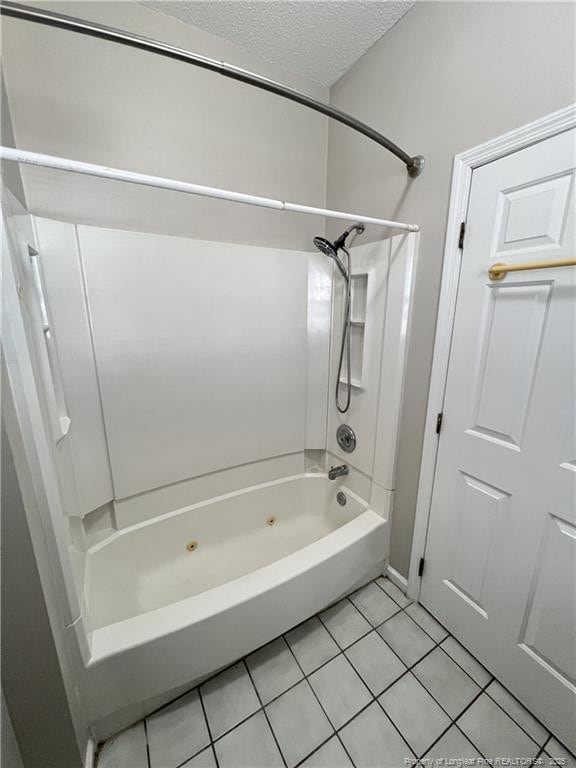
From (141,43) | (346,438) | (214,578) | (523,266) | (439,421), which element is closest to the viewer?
(141,43)

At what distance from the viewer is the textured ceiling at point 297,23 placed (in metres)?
Result: 1.23

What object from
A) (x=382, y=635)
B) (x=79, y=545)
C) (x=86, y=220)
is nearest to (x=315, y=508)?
(x=382, y=635)

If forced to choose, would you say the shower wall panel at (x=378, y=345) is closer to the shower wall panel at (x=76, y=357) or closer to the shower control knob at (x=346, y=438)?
the shower control knob at (x=346, y=438)

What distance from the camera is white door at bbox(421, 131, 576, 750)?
951mm

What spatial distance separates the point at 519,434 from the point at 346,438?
35.6 inches

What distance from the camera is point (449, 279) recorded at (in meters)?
1.22

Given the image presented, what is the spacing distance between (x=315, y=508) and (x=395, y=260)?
1.60m

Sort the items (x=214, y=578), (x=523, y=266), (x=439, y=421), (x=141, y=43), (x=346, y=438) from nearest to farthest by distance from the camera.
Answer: (x=141, y=43), (x=523, y=266), (x=439, y=421), (x=214, y=578), (x=346, y=438)

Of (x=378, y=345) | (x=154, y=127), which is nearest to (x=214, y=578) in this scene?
(x=378, y=345)

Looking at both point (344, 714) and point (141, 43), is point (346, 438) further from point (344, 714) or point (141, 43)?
point (141, 43)

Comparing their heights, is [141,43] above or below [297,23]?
below

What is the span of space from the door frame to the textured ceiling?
2.58 feet

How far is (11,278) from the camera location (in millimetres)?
735

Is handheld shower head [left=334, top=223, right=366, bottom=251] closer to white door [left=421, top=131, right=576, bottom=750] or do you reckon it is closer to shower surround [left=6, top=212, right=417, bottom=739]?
shower surround [left=6, top=212, right=417, bottom=739]
